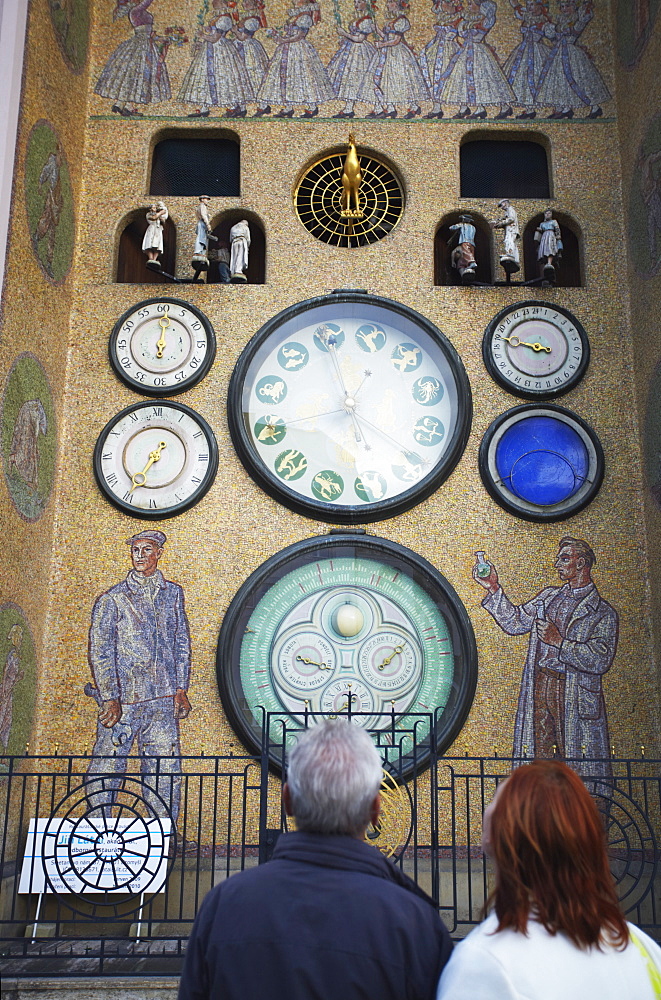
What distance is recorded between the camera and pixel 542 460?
28.8ft

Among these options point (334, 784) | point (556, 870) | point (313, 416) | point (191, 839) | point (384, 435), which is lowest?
point (191, 839)

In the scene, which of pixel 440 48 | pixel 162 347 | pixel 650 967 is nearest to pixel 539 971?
pixel 650 967

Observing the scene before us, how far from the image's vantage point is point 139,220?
383 inches

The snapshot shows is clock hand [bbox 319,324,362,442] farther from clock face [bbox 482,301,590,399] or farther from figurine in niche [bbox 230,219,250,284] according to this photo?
clock face [bbox 482,301,590,399]

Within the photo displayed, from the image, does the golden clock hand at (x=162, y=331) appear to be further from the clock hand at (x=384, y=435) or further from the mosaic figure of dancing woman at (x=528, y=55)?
the mosaic figure of dancing woman at (x=528, y=55)

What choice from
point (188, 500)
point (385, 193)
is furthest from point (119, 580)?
point (385, 193)

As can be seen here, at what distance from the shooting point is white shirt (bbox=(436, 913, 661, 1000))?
2109 millimetres

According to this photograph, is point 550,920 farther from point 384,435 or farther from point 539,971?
point 384,435

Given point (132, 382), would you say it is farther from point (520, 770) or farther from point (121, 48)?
point (520, 770)

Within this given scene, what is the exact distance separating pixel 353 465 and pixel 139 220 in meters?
3.46

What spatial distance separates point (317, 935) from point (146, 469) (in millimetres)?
6806

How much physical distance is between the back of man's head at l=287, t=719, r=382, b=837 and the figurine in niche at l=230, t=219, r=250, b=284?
7.20 metres

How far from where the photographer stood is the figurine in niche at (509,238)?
9.00m

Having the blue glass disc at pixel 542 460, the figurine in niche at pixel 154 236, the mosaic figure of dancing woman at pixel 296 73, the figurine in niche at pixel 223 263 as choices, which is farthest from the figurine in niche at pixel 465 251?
the figurine in niche at pixel 154 236
